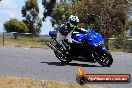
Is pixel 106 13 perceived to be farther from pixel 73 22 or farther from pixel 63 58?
pixel 73 22

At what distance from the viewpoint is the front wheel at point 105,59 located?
46.8 feet

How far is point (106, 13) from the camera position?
37188 millimetres

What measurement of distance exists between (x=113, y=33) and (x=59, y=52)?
77.3 ft

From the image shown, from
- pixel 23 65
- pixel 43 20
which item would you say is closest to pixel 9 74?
pixel 23 65

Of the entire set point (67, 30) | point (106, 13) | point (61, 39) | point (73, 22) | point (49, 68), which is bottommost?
point (106, 13)

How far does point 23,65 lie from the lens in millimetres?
13516

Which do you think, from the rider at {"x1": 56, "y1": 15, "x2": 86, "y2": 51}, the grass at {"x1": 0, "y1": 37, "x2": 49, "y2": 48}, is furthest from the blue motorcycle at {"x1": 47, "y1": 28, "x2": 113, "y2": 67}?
the grass at {"x1": 0, "y1": 37, "x2": 49, "y2": 48}

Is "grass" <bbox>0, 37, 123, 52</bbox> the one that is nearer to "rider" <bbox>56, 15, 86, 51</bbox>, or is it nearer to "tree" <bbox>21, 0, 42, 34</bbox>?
"rider" <bbox>56, 15, 86, 51</bbox>

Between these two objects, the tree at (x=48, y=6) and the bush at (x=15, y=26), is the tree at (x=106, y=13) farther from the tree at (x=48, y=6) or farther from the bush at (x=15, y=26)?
the tree at (x=48, y=6)

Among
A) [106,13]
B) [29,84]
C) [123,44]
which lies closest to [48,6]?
[106,13]

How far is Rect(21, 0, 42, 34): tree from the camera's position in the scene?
59281 mm

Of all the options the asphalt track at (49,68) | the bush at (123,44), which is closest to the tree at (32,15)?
the bush at (123,44)

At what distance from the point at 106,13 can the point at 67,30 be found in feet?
74.5

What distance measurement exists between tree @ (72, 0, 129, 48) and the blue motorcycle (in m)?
22.3
